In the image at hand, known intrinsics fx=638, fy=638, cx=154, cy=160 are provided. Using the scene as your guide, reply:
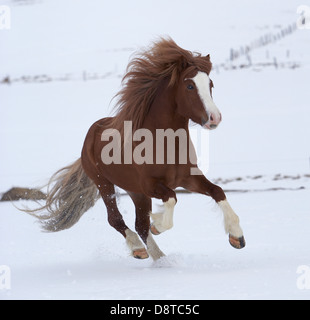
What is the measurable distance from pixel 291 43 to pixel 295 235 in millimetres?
16032

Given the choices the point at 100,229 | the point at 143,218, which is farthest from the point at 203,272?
the point at 100,229

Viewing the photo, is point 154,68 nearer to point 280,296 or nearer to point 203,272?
point 203,272

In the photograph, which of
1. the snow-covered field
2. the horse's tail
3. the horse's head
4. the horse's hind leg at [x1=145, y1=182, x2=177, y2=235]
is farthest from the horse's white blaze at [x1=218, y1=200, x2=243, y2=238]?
the horse's tail

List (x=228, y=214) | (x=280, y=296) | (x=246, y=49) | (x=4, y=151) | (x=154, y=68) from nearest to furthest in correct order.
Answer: (x=280, y=296), (x=228, y=214), (x=154, y=68), (x=4, y=151), (x=246, y=49)

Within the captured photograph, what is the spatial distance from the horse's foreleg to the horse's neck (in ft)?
1.38

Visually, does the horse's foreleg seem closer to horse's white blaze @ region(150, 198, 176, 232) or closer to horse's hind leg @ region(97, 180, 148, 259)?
horse's white blaze @ region(150, 198, 176, 232)

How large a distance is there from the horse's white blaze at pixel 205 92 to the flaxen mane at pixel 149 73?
0.15 metres

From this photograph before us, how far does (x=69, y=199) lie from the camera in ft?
19.9

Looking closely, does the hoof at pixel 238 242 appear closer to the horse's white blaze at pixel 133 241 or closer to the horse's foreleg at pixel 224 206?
the horse's foreleg at pixel 224 206

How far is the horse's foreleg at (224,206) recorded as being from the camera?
4.50m

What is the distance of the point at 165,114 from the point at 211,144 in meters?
9.06

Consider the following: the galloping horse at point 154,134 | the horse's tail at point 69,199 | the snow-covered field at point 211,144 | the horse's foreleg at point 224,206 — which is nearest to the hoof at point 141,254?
the galloping horse at point 154,134

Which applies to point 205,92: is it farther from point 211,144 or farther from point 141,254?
point 211,144

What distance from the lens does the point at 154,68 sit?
4.90 metres
